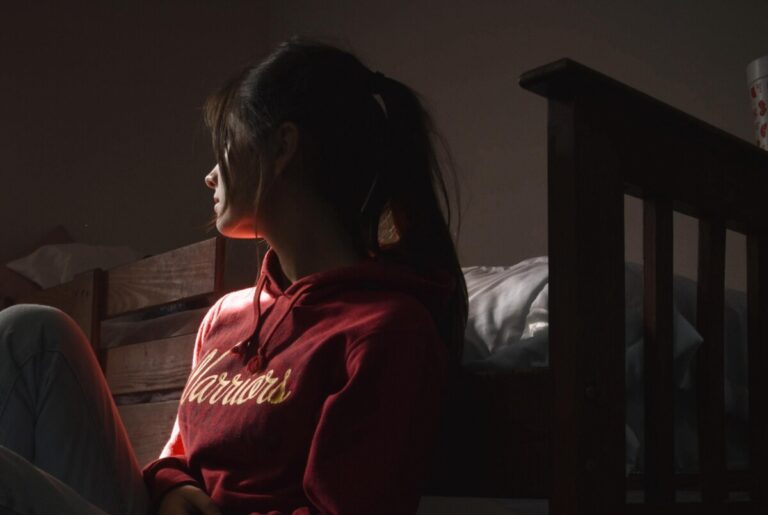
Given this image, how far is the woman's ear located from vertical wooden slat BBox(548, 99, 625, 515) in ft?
1.07

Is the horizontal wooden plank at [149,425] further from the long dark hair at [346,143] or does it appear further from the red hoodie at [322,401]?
the long dark hair at [346,143]

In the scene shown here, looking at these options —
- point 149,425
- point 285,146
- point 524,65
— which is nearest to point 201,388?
point 285,146

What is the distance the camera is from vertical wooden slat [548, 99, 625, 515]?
30.5 inches

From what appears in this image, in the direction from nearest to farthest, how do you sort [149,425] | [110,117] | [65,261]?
[149,425] → [65,261] → [110,117]

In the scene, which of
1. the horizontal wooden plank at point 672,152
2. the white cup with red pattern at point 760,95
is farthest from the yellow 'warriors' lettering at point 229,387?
the white cup with red pattern at point 760,95

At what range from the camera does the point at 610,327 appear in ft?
2.67

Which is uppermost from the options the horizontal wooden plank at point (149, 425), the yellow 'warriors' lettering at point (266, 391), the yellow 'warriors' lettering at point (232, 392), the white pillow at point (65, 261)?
the yellow 'warriors' lettering at point (266, 391)

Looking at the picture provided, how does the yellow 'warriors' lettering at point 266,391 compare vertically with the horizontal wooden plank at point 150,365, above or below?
above

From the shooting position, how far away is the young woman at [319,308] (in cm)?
86

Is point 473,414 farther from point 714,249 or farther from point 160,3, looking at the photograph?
point 160,3

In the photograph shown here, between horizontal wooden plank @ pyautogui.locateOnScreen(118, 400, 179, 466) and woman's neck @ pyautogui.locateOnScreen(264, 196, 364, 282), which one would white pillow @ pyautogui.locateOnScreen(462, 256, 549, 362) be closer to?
woman's neck @ pyautogui.locateOnScreen(264, 196, 364, 282)

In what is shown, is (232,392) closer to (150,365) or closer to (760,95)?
(150,365)

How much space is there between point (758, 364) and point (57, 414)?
735 mm

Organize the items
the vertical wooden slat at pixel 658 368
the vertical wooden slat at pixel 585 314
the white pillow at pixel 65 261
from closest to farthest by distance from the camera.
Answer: the vertical wooden slat at pixel 585 314, the vertical wooden slat at pixel 658 368, the white pillow at pixel 65 261
